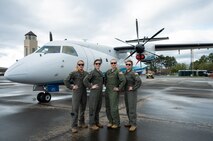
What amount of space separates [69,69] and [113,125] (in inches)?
215

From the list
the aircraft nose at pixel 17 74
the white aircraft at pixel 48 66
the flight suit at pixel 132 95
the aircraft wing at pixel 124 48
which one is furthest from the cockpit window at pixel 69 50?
the aircraft wing at pixel 124 48

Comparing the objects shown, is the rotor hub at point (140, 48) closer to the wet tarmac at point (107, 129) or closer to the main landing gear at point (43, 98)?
the main landing gear at point (43, 98)

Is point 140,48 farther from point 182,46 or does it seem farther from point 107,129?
point 107,129

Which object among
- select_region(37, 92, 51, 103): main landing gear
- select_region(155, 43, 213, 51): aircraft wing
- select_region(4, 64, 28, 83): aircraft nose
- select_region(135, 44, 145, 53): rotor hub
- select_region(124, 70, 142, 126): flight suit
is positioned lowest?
select_region(37, 92, 51, 103): main landing gear

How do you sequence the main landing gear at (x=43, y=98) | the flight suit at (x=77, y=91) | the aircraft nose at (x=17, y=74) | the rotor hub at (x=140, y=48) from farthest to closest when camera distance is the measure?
1. the rotor hub at (x=140, y=48)
2. the main landing gear at (x=43, y=98)
3. the aircraft nose at (x=17, y=74)
4. the flight suit at (x=77, y=91)

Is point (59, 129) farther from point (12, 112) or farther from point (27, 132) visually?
point (12, 112)

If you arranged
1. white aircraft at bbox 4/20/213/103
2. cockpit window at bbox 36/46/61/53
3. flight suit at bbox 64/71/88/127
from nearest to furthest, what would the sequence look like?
flight suit at bbox 64/71/88/127 < white aircraft at bbox 4/20/213/103 < cockpit window at bbox 36/46/61/53

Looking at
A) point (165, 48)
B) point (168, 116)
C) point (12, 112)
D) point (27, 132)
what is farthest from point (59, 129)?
point (165, 48)

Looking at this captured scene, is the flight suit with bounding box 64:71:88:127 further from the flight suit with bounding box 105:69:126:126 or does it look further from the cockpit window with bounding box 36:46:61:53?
the cockpit window with bounding box 36:46:61:53

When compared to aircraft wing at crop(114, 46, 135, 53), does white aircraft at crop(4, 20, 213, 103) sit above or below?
below

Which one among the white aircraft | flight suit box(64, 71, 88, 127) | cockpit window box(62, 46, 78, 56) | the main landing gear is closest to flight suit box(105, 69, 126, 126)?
flight suit box(64, 71, 88, 127)

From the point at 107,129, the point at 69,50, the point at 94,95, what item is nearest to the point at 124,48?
the point at 69,50

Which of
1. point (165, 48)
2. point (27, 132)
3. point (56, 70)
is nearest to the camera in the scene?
point (27, 132)

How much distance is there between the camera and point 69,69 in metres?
10.8
